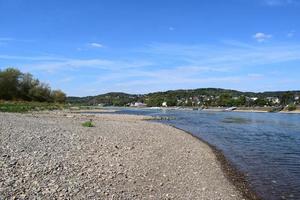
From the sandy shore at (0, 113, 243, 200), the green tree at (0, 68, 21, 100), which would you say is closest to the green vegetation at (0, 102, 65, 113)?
the green tree at (0, 68, 21, 100)

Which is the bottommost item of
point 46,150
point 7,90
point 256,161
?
point 256,161

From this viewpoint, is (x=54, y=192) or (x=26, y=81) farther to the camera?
(x=26, y=81)

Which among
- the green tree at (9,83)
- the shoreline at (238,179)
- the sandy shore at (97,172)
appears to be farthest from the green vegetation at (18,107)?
the shoreline at (238,179)

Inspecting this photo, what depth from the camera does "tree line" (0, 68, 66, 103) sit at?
385 ft

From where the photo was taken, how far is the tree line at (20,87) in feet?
385

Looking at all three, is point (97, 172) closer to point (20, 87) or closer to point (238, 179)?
point (238, 179)

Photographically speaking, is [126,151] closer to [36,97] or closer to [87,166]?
[87,166]

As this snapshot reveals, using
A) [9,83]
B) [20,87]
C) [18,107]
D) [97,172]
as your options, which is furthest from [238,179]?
[20,87]

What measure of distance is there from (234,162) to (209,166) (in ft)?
12.3

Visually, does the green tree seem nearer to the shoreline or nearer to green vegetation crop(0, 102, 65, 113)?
green vegetation crop(0, 102, 65, 113)

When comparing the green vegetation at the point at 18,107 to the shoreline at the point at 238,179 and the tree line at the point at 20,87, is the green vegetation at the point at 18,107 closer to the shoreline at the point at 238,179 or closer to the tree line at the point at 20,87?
the tree line at the point at 20,87

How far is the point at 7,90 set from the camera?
118625 millimetres

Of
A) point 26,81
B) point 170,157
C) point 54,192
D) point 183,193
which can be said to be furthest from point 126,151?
point 26,81

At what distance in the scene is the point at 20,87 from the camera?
423ft
